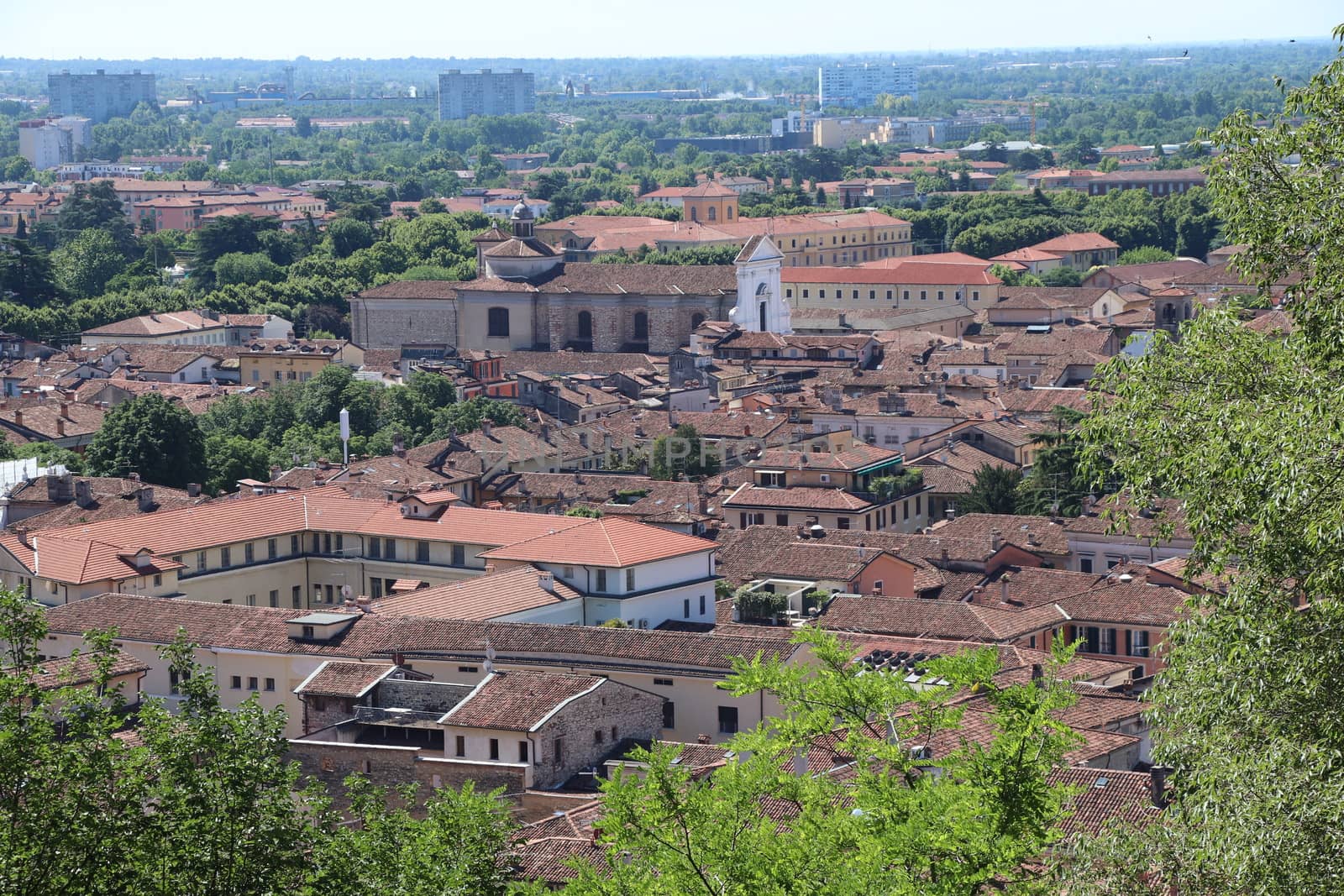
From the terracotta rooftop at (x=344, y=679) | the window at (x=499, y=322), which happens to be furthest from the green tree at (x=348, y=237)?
the terracotta rooftop at (x=344, y=679)

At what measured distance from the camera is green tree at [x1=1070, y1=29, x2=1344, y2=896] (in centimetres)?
858

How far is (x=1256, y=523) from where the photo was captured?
362 inches

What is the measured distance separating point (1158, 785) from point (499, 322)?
43.5 m

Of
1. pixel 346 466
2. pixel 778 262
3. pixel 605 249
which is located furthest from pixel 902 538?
pixel 605 249

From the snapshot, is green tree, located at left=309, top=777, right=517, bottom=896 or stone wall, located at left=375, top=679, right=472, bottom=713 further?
stone wall, located at left=375, top=679, right=472, bottom=713

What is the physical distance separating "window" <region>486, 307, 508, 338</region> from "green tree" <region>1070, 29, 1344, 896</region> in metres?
50.0

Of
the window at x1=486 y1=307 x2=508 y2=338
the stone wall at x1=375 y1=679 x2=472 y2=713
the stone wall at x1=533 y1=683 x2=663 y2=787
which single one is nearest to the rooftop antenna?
the stone wall at x1=375 y1=679 x2=472 y2=713

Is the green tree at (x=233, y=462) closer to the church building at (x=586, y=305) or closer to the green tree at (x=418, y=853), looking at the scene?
the church building at (x=586, y=305)

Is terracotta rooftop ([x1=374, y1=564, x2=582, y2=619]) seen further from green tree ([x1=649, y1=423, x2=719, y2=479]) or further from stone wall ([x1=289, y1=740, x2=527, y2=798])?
green tree ([x1=649, y1=423, x2=719, y2=479])

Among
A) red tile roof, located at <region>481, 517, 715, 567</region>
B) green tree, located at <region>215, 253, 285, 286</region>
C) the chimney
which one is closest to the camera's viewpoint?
the chimney

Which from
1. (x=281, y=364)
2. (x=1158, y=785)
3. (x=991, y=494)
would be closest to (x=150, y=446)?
(x=991, y=494)

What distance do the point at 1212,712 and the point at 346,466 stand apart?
28.5 metres

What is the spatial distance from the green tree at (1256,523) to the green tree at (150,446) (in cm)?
2930

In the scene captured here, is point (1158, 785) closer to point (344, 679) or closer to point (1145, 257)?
point (344, 679)
